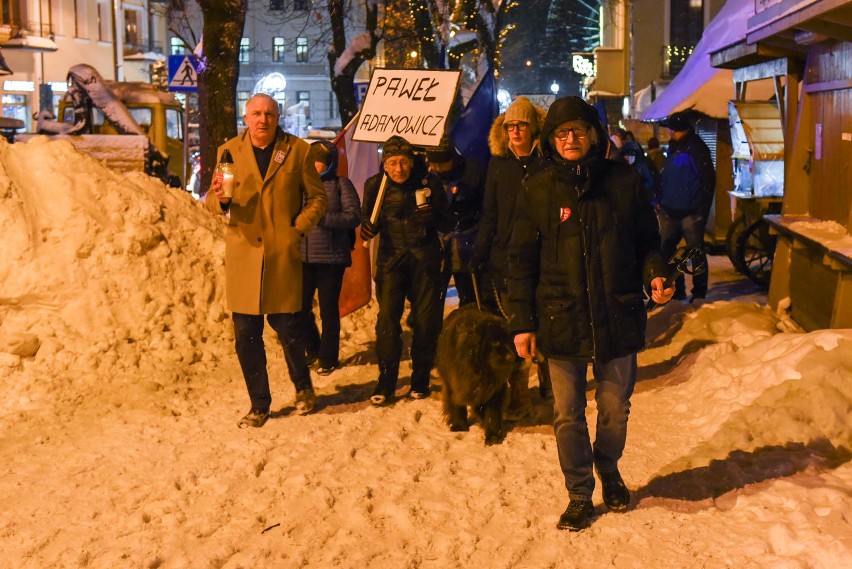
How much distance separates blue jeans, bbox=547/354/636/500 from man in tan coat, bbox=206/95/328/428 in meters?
2.44

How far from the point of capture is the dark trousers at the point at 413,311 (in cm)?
785

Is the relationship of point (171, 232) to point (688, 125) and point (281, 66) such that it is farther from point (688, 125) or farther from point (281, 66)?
point (281, 66)

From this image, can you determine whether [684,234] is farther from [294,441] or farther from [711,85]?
[294,441]

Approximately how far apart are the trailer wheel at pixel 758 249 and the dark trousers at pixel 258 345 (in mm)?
7387

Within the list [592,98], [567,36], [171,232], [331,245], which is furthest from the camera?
[567,36]

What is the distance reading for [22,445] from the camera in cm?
694

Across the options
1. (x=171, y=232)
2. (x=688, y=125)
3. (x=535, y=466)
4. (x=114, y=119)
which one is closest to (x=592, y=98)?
(x=114, y=119)

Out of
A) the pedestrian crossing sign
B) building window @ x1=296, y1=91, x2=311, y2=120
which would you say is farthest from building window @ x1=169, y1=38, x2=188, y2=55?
the pedestrian crossing sign

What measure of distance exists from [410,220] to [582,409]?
111 inches

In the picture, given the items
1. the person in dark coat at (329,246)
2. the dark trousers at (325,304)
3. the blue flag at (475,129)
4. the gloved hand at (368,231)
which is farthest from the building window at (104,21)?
the gloved hand at (368,231)

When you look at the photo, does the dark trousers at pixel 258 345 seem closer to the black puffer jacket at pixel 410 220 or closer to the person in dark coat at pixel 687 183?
the black puffer jacket at pixel 410 220

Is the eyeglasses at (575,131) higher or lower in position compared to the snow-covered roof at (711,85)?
lower

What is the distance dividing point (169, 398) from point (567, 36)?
6944 cm

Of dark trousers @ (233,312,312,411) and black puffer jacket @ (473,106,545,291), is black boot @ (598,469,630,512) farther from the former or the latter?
dark trousers @ (233,312,312,411)
